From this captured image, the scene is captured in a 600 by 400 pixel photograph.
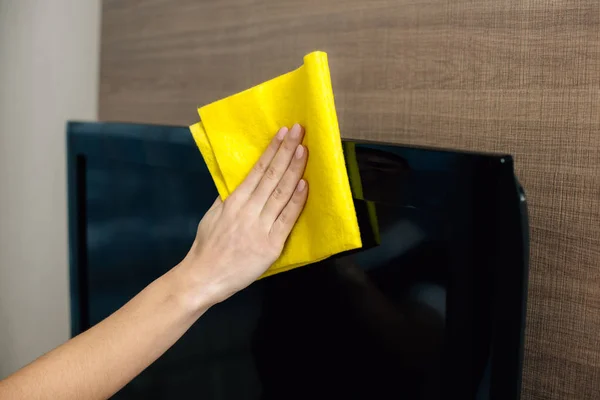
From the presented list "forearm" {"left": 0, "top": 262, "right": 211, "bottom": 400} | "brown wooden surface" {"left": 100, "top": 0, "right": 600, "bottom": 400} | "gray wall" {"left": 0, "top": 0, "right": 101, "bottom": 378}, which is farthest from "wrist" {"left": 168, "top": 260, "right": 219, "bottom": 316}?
"gray wall" {"left": 0, "top": 0, "right": 101, "bottom": 378}

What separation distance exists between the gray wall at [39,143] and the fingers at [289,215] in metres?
1.07

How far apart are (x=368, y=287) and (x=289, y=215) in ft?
0.41

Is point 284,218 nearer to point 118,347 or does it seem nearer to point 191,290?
point 191,290

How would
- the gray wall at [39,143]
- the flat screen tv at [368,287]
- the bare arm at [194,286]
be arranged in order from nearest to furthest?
the flat screen tv at [368,287]
the bare arm at [194,286]
the gray wall at [39,143]

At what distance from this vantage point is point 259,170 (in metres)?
0.76

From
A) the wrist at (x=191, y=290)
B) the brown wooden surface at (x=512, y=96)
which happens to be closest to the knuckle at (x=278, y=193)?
the wrist at (x=191, y=290)

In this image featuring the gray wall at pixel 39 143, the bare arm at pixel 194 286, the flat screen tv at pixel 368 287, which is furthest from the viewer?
the gray wall at pixel 39 143

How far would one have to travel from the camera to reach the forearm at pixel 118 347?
74 cm

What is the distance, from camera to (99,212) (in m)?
1.21

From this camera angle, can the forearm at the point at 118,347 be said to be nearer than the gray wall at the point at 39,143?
Yes

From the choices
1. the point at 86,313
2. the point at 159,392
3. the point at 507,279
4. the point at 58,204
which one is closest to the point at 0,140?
the point at 58,204

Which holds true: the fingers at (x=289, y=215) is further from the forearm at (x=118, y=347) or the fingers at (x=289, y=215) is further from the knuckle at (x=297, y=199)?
the forearm at (x=118, y=347)

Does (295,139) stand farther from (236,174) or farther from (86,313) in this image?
(86,313)

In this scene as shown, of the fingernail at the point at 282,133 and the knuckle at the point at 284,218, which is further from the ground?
the fingernail at the point at 282,133
